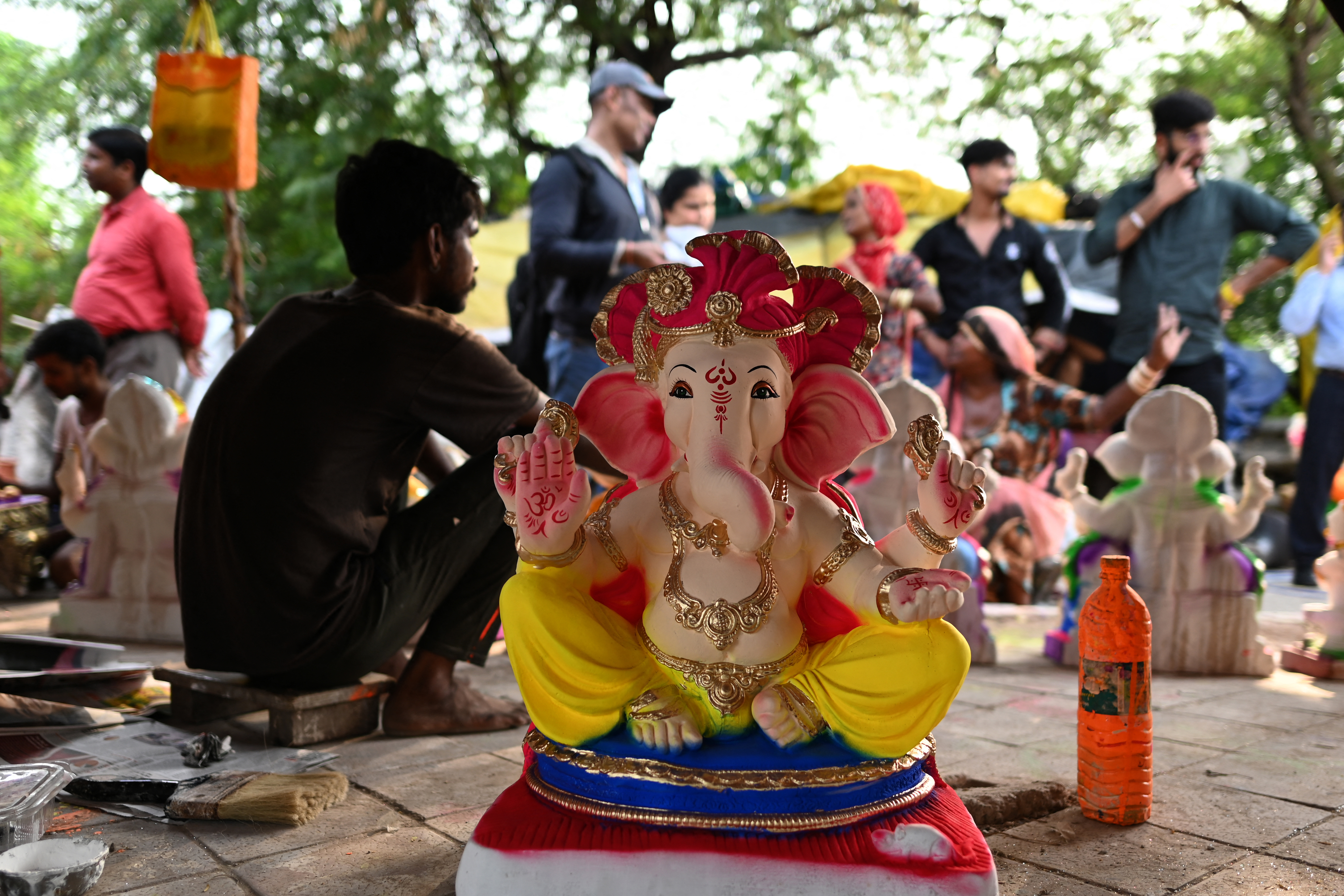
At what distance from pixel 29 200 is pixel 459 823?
20033 mm

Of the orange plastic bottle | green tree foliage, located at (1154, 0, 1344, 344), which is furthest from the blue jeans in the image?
green tree foliage, located at (1154, 0, 1344, 344)

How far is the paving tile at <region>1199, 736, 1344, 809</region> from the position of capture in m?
2.58

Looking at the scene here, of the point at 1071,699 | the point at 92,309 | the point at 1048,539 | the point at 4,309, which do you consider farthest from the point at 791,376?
the point at 4,309

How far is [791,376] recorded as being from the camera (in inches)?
85.9

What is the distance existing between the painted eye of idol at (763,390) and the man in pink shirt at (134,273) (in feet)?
15.0

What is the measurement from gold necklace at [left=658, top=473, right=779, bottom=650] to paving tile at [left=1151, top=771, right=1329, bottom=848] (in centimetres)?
116

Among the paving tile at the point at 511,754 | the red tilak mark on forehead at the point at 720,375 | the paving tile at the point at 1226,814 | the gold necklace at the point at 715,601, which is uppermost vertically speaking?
the red tilak mark on forehead at the point at 720,375

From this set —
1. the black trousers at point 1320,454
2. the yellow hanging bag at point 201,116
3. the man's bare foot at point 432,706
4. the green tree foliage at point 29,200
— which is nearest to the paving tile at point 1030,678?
the man's bare foot at point 432,706

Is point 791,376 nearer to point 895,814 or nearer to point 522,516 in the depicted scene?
point 522,516

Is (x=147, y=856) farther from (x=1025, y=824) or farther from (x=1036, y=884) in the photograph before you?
(x=1025, y=824)

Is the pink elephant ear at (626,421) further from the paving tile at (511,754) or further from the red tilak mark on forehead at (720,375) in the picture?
the paving tile at (511,754)

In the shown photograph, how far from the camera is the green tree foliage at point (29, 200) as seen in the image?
1200 cm

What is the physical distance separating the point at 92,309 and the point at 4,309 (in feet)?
37.7

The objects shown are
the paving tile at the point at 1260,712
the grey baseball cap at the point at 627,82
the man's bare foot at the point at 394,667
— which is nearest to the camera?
the paving tile at the point at 1260,712
